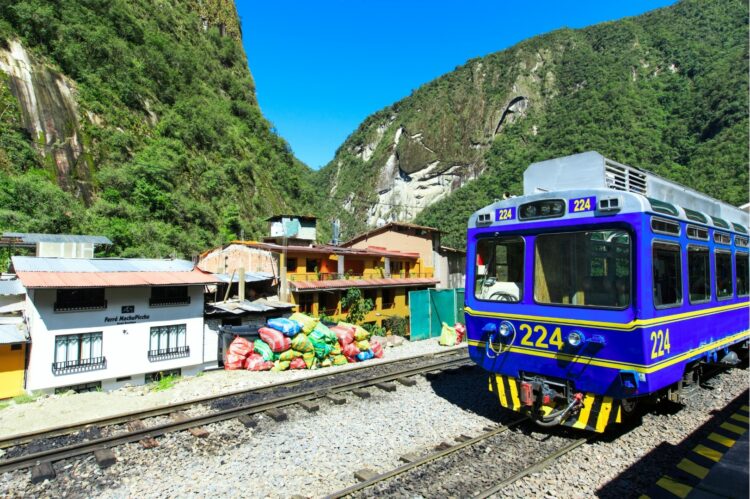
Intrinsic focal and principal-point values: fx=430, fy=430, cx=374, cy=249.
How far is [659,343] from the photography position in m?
5.92

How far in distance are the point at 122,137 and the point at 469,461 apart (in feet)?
121

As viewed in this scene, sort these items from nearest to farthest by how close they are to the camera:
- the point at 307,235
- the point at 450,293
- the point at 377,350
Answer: the point at 377,350 < the point at 450,293 < the point at 307,235

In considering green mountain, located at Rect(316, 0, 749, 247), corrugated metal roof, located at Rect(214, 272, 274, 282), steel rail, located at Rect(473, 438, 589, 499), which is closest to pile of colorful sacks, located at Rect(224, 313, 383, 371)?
corrugated metal roof, located at Rect(214, 272, 274, 282)

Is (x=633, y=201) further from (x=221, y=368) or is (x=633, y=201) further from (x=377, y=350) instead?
(x=221, y=368)

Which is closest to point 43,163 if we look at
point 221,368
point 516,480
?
point 221,368

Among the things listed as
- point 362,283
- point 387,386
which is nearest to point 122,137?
point 362,283

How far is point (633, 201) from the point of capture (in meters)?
5.75

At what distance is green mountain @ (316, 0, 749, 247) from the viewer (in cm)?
8762

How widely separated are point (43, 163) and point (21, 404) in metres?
23.1

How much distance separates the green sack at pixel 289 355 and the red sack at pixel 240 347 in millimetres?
1234

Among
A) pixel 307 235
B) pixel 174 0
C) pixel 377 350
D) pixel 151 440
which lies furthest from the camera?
pixel 174 0

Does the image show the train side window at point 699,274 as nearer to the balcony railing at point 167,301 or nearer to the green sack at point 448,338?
the green sack at point 448,338

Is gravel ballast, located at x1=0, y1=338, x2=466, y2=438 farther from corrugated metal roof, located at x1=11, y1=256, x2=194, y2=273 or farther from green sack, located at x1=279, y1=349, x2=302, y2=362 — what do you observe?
corrugated metal roof, located at x1=11, y1=256, x2=194, y2=273

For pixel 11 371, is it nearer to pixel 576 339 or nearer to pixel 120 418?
pixel 120 418
